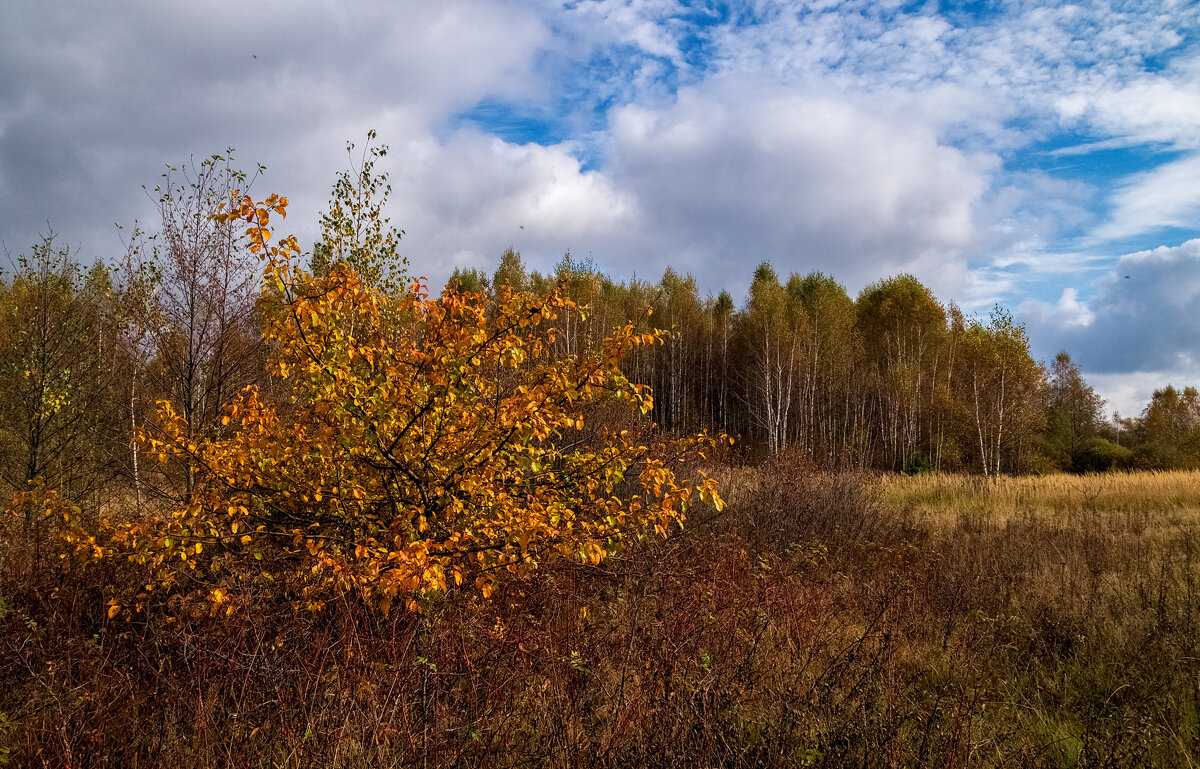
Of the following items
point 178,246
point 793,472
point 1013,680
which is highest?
point 178,246

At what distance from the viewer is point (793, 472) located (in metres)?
10.5

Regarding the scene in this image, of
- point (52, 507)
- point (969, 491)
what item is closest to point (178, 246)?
point (52, 507)

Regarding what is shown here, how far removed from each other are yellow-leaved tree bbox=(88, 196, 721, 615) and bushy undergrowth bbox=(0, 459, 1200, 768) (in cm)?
41

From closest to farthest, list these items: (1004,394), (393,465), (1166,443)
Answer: (393,465) < (1004,394) < (1166,443)

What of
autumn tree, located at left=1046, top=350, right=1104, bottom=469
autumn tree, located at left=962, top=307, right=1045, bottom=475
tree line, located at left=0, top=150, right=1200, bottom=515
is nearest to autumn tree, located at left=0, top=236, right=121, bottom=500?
tree line, located at left=0, top=150, right=1200, bottom=515

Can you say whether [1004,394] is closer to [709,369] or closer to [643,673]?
[709,369]

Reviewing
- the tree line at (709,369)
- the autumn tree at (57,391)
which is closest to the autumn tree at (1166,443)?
the tree line at (709,369)

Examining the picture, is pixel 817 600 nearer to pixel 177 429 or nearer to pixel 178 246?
pixel 177 429

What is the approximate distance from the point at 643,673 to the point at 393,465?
202 centimetres

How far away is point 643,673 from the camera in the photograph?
3.99 meters

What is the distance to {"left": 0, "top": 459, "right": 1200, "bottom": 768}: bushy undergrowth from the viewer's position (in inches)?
120

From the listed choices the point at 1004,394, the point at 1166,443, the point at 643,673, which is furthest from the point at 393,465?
the point at 1166,443

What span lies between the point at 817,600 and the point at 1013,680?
1.73m

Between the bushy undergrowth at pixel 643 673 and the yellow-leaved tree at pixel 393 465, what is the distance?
412mm
